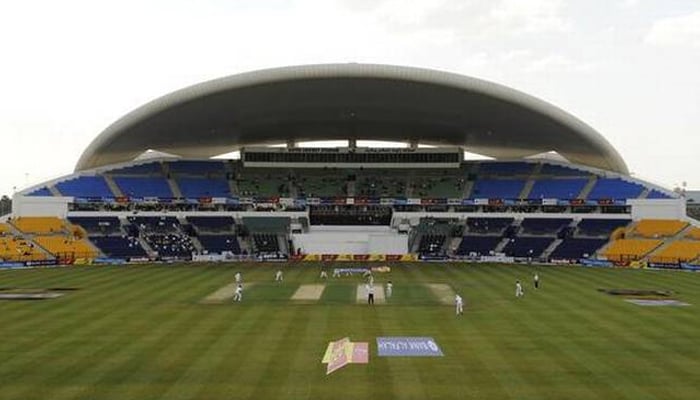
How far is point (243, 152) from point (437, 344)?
6900cm

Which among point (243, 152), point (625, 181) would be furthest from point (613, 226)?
point (243, 152)

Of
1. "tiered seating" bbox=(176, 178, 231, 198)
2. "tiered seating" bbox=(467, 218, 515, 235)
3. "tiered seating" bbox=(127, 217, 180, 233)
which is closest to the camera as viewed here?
"tiered seating" bbox=(127, 217, 180, 233)

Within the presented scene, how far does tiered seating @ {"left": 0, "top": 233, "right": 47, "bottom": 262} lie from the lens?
67.4m

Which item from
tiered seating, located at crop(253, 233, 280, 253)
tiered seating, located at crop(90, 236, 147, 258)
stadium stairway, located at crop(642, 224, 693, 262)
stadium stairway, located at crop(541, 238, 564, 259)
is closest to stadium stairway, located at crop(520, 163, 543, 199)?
stadium stairway, located at crop(541, 238, 564, 259)

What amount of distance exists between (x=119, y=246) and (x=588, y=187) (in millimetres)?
59180

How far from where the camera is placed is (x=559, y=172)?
295 feet

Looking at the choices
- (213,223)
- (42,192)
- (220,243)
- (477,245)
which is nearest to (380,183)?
(477,245)

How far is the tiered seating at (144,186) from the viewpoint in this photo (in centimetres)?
8550

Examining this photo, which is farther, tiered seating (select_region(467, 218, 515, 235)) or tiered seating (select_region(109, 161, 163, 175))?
tiered seating (select_region(109, 161, 163, 175))

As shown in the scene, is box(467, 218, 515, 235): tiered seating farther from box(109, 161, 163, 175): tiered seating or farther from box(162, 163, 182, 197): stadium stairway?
box(109, 161, 163, 175): tiered seating

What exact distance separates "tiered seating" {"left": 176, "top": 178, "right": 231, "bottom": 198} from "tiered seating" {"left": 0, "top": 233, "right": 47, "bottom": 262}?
2090 centimetres

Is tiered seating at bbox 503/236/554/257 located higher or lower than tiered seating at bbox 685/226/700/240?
lower

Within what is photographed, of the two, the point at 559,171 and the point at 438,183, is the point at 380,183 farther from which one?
the point at 559,171

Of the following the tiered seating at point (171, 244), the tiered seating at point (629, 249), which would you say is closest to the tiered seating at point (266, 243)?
the tiered seating at point (171, 244)
